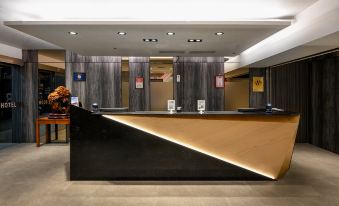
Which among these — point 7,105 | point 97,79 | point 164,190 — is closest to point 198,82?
point 97,79

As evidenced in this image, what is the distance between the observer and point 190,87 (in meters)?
8.80

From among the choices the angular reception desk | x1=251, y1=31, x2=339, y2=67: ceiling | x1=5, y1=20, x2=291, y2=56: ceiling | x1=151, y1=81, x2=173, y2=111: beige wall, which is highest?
x1=5, y1=20, x2=291, y2=56: ceiling

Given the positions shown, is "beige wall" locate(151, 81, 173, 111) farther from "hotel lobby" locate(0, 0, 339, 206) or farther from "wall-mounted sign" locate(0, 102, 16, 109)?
"wall-mounted sign" locate(0, 102, 16, 109)

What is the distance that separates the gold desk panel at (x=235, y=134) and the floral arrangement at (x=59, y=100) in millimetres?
3753

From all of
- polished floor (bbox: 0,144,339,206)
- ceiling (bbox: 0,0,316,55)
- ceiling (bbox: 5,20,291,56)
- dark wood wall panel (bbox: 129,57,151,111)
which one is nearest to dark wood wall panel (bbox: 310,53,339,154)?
polished floor (bbox: 0,144,339,206)

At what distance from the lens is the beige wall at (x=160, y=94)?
8766mm

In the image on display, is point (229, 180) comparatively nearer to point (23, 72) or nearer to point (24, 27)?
point (24, 27)

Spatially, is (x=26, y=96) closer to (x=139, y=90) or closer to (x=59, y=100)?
(x=59, y=100)

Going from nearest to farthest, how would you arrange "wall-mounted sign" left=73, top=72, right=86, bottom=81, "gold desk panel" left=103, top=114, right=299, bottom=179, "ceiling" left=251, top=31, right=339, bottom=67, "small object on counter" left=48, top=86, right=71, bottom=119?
"ceiling" left=251, top=31, right=339, bottom=67
"gold desk panel" left=103, top=114, right=299, bottom=179
"small object on counter" left=48, top=86, right=71, bottom=119
"wall-mounted sign" left=73, top=72, right=86, bottom=81

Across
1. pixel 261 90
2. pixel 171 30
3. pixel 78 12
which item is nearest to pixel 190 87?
pixel 261 90

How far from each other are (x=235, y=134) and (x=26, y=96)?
6.82 meters

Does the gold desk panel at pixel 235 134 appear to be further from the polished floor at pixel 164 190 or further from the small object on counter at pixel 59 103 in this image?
the small object on counter at pixel 59 103

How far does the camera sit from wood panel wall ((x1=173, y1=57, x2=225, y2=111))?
875cm

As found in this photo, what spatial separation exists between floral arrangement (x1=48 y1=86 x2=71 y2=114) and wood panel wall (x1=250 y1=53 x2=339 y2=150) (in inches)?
219
